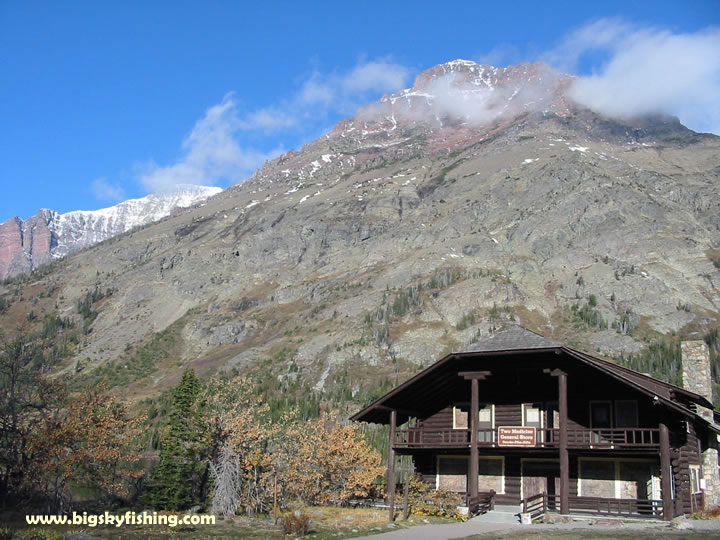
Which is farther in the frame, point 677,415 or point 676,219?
point 676,219

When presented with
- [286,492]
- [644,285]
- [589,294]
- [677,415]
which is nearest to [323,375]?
[589,294]

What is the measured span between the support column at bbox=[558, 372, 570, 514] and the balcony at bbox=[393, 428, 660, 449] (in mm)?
774

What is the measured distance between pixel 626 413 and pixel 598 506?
4589mm

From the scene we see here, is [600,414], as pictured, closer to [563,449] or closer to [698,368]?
[563,449]

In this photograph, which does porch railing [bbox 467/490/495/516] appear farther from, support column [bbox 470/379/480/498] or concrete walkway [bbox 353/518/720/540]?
concrete walkway [bbox 353/518/720/540]

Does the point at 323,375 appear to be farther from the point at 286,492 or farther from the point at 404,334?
the point at 286,492

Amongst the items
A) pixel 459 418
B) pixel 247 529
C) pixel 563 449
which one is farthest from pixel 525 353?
pixel 247 529

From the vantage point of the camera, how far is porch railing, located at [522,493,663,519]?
29.4m

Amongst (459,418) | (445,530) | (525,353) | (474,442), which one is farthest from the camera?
(459,418)

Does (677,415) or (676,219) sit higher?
(676,219)

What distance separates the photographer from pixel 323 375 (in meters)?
155

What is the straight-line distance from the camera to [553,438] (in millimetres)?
32406

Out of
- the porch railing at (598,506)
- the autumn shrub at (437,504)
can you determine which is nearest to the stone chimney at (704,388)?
the porch railing at (598,506)

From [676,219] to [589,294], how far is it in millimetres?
47225
